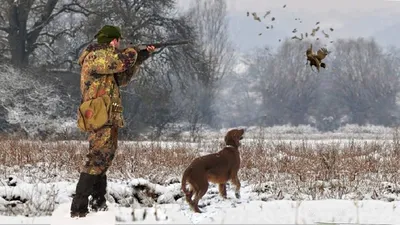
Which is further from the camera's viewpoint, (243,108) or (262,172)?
(243,108)

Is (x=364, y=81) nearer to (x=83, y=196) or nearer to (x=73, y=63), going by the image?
(x=73, y=63)

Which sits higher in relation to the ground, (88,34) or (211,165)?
(88,34)

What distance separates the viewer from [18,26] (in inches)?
1068

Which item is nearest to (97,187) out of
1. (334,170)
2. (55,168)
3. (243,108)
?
(55,168)

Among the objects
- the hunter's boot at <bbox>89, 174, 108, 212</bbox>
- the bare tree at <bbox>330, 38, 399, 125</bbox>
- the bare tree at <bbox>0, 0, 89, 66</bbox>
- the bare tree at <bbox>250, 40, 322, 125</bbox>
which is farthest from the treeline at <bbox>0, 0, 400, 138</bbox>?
the bare tree at <bbox>330, 38, 399, 125</bbox>

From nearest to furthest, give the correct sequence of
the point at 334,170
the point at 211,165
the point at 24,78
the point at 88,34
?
the point at 211,165 < the point at 334,170 < the point at 24,78 < the point at 88,34

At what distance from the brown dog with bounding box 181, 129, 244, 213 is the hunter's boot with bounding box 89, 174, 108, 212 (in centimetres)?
80

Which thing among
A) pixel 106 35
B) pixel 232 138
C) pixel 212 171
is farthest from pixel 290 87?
pixel 106 35

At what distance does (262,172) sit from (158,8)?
66.5 ft

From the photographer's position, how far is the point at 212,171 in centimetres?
620

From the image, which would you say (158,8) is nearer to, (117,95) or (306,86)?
(117,95)

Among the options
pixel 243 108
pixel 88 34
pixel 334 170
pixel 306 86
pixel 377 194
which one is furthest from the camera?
pixel 243 108

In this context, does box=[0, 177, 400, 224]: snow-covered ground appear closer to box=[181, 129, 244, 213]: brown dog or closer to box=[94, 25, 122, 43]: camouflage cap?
box=[181, 129, 244, 213]: brown dog

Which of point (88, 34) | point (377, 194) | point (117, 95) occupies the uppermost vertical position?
point (88, 34)
